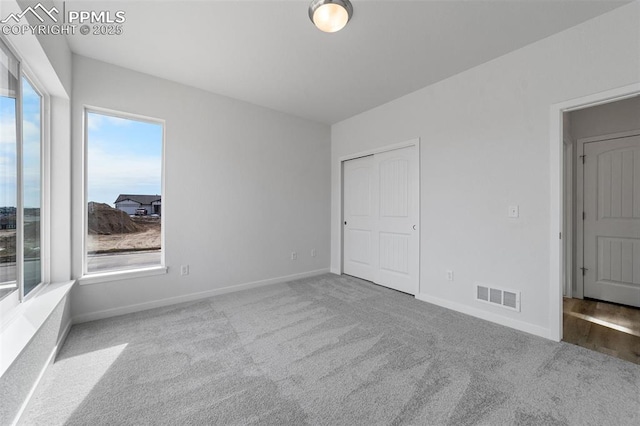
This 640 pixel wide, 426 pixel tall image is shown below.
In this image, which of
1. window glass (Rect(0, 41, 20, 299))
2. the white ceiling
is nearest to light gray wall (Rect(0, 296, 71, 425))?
window glass (Rect(0, 41, 20, 299))

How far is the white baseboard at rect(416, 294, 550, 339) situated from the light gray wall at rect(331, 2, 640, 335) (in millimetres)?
11

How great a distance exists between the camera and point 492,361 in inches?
77.4

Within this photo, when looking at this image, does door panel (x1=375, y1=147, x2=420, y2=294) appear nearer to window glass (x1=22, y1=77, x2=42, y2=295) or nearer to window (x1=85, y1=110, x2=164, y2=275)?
window (x1=85, y1=110, x2=164, y2=275)

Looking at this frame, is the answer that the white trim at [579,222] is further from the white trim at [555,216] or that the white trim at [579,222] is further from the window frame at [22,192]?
the window frame at [22,192]

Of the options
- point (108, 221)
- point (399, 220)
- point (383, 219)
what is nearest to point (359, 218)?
point (383, 219)

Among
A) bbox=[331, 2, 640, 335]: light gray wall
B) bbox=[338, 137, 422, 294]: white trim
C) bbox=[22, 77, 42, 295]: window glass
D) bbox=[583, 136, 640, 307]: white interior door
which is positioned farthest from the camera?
bbox=[338, 137, 422, 294]: white trim

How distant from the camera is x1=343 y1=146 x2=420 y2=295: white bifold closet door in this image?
347 cm

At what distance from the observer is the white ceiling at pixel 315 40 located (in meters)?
1.99

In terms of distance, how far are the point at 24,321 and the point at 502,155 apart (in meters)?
4.04

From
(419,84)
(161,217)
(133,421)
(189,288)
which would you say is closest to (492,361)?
(133,421)

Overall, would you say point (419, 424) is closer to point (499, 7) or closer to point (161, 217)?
point (499, 7)

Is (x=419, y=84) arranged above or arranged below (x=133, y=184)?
above

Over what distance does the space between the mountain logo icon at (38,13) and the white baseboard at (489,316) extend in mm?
4101

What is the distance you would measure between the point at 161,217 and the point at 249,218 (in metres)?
1.08
